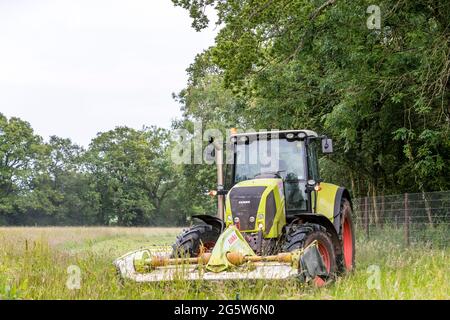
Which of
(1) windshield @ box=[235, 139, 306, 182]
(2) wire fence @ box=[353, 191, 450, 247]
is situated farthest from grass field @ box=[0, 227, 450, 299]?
(2) wire fence @ box=[353, 191, 450, 247]

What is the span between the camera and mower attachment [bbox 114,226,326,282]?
7052mm

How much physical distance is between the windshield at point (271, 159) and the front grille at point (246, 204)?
778 millimetres

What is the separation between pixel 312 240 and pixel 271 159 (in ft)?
6.07

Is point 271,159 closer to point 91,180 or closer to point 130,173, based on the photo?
point 91,180

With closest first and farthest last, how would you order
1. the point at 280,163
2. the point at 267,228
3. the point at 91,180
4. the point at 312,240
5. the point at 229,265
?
the point at 229,265, the point at 312,240, the point at 267,228, the point at 280,163, the point at 91,180

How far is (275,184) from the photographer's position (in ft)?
28.9

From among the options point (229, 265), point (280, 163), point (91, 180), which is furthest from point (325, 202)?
point (91, 180)

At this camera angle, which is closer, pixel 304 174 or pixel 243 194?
pixel 243 194

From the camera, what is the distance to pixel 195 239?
29.6ft

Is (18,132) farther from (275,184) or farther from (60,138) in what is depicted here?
(275,184)

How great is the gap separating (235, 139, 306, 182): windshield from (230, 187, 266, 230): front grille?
0.78 m
